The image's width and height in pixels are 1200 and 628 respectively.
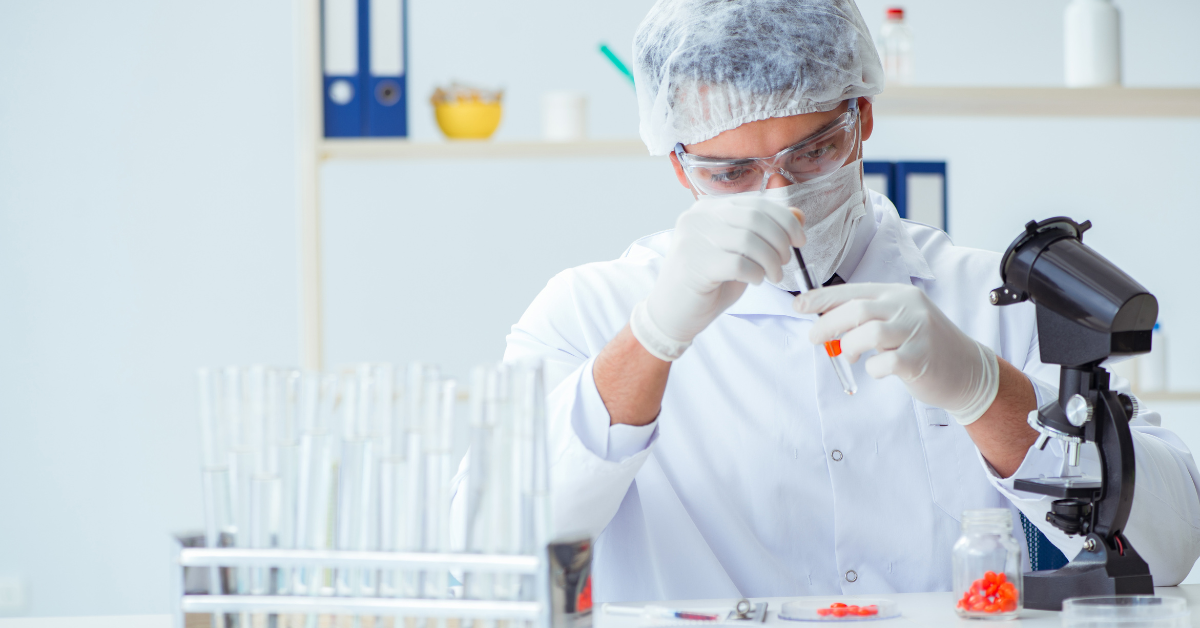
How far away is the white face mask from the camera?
1.21 meters

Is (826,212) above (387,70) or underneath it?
underneath

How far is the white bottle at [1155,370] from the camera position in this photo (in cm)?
250

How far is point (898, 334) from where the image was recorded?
976 mm

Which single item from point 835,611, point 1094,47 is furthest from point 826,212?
point 1094,47

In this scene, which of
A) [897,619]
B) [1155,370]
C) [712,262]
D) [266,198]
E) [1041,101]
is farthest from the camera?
[266,198]

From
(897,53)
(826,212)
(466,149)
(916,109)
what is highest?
(897,53)

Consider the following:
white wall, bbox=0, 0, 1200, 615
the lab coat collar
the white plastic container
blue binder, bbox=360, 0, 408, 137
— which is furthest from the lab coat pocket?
white wall, bbox=0, 0, 1200, 615

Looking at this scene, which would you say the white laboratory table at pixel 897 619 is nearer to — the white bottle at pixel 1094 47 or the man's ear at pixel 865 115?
the man's ear at pixel 865 115

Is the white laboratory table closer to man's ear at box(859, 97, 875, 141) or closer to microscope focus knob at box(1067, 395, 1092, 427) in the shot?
microscope focus knob at box(1067, 395, 1092, 427)

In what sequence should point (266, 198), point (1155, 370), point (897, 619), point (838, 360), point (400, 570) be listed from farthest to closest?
point (266, 198) < point (1155, 370) < point (838, 360) < point (897, 619) < point (400, 570)

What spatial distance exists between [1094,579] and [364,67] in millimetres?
1857

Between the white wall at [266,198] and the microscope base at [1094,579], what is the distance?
2042 mm

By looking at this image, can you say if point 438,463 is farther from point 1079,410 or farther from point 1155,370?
point 1155,370

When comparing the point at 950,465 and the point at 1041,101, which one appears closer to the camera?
the point at 950,465
